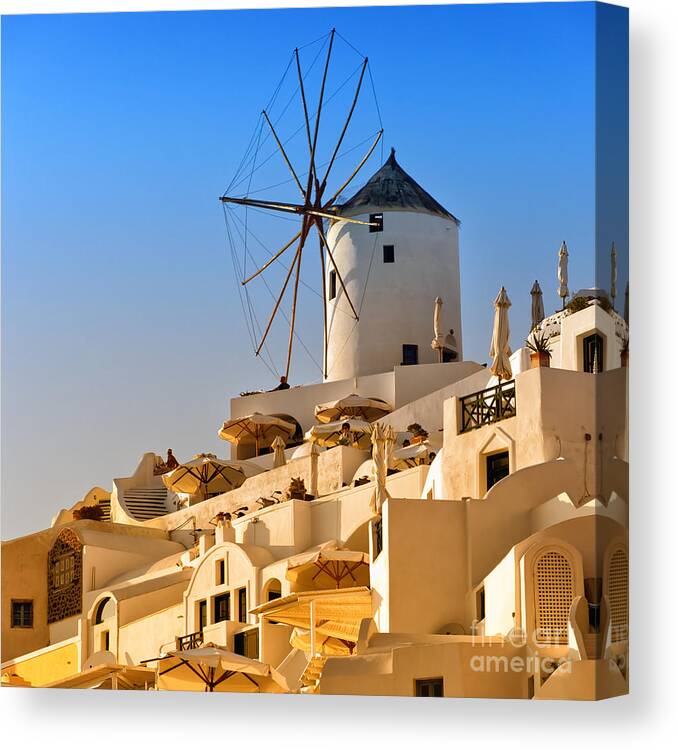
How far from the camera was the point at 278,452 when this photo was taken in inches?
1288

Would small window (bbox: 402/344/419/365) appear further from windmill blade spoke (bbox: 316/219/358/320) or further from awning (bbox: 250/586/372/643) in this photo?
awning (bbox: 250/586/372/643)

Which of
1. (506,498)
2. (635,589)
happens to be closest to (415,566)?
(506,498)

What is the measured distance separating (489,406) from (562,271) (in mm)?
1788

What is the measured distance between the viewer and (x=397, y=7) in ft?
65.8

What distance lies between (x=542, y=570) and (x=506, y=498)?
1.62 metres

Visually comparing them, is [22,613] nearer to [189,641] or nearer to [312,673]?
[189,641]

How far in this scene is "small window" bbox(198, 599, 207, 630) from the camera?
25.7m

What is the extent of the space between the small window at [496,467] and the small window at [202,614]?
5.66 meters

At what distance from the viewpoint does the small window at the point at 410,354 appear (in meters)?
33.8

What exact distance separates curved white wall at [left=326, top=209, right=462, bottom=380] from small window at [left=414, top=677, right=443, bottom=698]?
42.7ft

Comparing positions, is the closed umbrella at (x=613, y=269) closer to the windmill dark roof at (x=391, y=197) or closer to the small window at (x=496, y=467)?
the small window at (x=496, y=467)

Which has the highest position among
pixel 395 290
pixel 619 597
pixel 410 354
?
pixel 395 290

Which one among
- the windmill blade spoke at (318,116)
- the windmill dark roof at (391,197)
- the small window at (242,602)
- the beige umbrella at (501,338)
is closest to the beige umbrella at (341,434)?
the windmill dark roof at (391,197)

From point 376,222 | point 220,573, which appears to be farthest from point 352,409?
point 220,573
